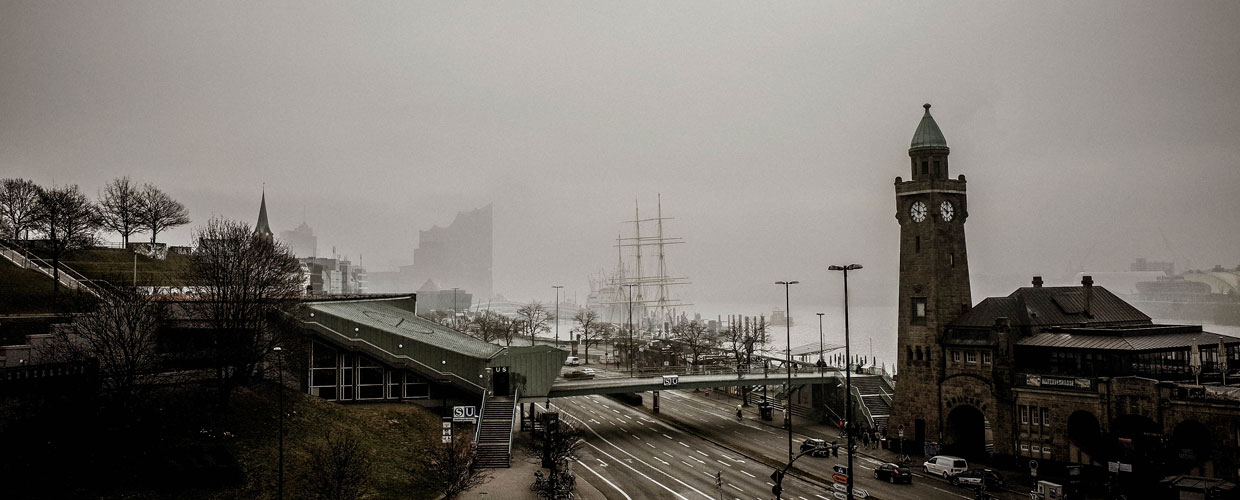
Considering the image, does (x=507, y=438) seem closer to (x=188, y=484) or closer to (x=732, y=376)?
(x=188, y=484)

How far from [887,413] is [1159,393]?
2702 centimetres

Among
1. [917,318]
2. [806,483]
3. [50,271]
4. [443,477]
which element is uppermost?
[50,271]

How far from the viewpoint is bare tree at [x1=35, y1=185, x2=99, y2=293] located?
63.8 metres

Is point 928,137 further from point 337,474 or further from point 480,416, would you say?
point 337,474

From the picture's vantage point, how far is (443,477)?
42.3m

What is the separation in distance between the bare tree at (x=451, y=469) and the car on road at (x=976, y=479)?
32043mm

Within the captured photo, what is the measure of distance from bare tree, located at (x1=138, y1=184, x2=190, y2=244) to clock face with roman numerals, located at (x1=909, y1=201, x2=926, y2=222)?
77.6 m

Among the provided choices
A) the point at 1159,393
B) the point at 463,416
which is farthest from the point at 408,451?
the point at 1159,393

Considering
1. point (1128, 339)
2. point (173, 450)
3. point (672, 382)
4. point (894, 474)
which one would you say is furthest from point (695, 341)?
point (173, 450)

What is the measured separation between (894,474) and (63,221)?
6771cm

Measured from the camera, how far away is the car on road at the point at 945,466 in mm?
57672

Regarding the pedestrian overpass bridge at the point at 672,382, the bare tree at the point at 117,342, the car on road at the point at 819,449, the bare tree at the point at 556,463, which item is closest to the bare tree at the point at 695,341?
the pedestrian overpass bridge at the point at 672,382

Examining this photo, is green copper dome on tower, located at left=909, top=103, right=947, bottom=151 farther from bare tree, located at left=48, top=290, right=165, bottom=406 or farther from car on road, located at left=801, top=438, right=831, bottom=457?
bare tree, located at left=48, top=290, right=165, bottom=406

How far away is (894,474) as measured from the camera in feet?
182
